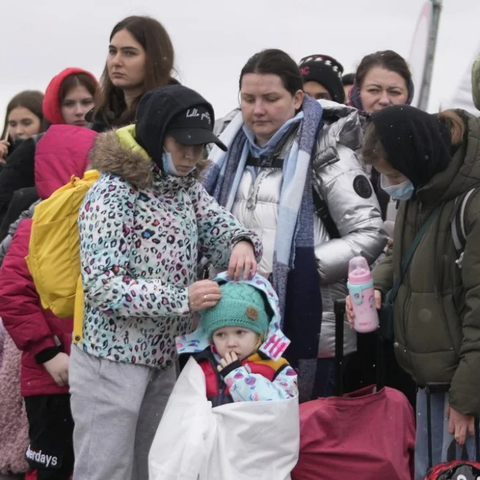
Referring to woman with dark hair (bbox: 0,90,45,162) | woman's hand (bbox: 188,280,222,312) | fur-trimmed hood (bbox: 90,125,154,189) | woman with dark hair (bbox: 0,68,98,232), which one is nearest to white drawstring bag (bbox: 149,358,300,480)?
woman's hand (bbox: 188,280,222,312)

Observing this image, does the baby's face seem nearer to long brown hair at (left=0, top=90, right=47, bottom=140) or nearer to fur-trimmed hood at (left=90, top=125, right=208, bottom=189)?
fur-trimmed hood at (left=90, top=125, right=208, bottom=189)

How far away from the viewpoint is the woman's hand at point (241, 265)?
4.25 meters

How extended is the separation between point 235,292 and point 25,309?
3.96ft

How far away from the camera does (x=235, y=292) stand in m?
4.18

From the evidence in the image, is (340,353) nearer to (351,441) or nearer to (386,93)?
(351,441)

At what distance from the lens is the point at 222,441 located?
3.92 metres

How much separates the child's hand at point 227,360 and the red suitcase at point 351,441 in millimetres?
451

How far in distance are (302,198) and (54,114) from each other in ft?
6.13

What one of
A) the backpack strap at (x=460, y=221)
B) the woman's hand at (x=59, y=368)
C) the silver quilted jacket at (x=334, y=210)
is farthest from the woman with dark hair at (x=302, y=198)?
the woman's hand at (x=59, y=368)

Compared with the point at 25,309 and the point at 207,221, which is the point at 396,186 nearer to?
the point at 207,221

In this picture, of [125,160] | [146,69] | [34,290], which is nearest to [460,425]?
[125,160]

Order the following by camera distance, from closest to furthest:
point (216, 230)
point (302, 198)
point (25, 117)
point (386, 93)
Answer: point (216, 230) → point (302, 198) → point (386, 93) → point (25, 117)

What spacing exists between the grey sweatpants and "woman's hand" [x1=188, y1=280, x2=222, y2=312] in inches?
14.2

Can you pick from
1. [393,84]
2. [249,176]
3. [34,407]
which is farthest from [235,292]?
[393,84]
